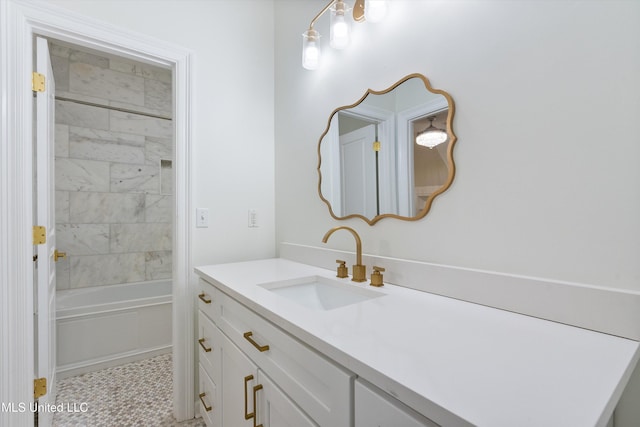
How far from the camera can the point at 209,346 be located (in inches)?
56.5

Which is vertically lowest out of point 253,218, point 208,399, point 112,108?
point 208,399

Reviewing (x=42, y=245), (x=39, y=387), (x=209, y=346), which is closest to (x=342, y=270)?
(x=209, y=346)

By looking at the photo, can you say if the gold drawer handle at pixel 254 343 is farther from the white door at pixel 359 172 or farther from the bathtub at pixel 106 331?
the bathtub at pixel 106 331

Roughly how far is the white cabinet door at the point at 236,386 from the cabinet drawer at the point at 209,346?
0.07 m

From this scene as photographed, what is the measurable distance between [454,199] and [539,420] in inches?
29.0

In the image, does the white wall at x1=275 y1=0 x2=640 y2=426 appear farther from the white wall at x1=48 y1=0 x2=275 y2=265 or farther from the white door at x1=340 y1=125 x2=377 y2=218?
the white wall at x1=48 y1=0 x2=275 y2=265

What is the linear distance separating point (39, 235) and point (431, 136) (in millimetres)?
1870

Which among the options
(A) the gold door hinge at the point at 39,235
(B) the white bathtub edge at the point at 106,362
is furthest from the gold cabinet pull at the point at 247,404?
(B) the white bathtub edge at the point at 106,362

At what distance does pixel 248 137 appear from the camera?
1948 millimetres

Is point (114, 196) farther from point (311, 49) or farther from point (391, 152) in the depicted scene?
point (391, 152)

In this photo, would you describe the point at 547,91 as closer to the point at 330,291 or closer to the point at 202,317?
the point at 330,291

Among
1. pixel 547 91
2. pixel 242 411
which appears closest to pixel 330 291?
pixel 242 411

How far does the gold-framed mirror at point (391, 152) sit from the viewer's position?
3.55 ft

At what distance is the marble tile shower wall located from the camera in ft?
8.71
